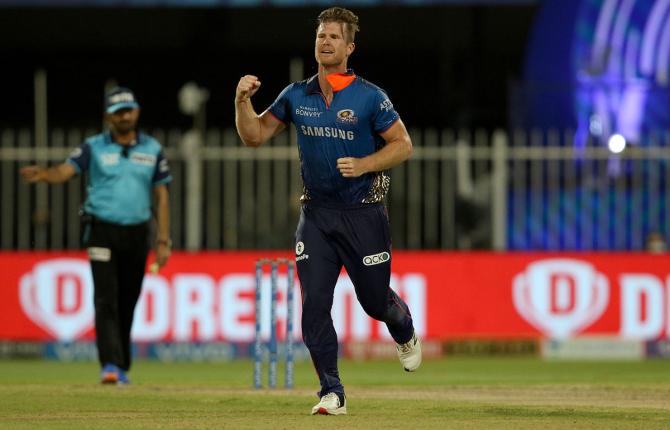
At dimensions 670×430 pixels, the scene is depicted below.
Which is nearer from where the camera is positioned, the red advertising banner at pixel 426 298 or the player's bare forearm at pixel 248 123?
the player's bare forearm at pixel 248 123

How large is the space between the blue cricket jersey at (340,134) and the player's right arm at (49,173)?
3032 millimetres

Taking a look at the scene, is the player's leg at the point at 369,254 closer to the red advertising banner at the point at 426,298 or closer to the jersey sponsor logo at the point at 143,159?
the jersey sponsor logo at the point at 143,159

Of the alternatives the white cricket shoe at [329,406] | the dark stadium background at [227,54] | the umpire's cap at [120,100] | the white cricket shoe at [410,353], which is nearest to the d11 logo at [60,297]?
the umpire's cap at [120,100]

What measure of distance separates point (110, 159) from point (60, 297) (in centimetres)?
435

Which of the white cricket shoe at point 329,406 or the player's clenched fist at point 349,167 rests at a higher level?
the player's clenched fist at point 349,167

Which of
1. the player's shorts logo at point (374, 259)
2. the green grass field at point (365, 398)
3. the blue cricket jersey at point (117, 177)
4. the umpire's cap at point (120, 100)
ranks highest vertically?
the umpire's cap at point (120, 100)

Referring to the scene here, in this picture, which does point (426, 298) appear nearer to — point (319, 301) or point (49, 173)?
point (49, 173)

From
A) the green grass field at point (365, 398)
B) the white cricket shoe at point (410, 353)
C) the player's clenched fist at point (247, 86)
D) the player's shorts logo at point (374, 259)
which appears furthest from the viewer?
the white cricket shoe at point (410, 353)

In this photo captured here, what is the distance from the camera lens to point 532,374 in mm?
13367

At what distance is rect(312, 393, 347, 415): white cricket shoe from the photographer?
27.4 ft

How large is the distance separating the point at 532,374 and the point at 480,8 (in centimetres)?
1297

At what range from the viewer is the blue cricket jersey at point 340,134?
8.46 metres

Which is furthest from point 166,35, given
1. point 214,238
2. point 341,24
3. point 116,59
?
point 341,24

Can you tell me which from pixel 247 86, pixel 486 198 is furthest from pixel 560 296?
pixel 247 86
